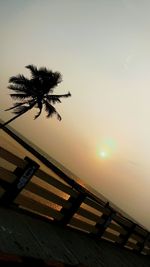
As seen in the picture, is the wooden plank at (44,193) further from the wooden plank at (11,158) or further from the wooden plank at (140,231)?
the wooden plank at (140,231)

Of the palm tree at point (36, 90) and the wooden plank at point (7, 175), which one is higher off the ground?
the palm tree at point (36, 90)

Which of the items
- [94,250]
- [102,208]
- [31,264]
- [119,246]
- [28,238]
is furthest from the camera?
[119,246]

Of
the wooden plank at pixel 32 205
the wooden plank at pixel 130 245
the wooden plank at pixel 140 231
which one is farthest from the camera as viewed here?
the wooden plank at pixel 140 231

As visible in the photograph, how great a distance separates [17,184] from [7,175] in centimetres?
34

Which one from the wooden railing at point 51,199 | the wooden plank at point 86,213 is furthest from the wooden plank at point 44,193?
the wooden plank at point 86,213

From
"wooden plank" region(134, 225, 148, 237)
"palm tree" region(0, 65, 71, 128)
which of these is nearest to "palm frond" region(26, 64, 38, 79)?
"palm tree" region(0, 65, 71, 128)

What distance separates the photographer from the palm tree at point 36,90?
1737 inches

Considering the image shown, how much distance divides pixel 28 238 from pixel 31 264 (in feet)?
5.32

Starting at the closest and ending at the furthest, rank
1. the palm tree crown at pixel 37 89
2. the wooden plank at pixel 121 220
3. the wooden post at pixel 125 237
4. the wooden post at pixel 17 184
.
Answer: the wooden post at pixel 17 184 < the wooden plank at pixel 121 220 < the wooden post at pixel 125 237 < the palm tree crown at pixel 37 89

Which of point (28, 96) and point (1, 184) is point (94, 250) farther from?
point (28, 96)

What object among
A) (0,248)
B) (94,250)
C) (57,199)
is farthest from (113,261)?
(0,248)

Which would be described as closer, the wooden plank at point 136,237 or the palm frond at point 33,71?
the wooden plank at point 136,237

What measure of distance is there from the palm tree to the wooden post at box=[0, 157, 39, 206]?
3760 cm

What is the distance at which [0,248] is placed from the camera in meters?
4.93
